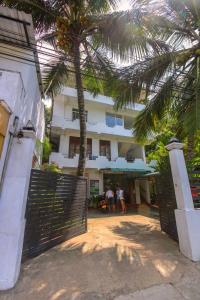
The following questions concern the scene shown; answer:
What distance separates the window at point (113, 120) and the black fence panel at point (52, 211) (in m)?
12.2

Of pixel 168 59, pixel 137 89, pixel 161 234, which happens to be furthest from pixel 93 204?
pixel 168 59

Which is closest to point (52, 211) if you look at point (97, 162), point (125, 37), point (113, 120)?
point (125, 37)

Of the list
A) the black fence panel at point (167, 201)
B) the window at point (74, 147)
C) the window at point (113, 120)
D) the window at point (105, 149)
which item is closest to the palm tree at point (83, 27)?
the black fence panel at point (167, 201)

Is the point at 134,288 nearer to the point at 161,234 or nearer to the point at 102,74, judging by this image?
the point at 161,234

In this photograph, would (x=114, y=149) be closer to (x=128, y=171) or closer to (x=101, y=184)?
(x=128, y=171)

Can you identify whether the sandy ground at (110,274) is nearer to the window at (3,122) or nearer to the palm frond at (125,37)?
the window at (3,122)

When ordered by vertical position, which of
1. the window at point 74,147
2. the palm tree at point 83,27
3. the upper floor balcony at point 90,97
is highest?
the upper floor balcony at point 90,97

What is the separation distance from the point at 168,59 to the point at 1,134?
21.3ft

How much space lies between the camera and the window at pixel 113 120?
1795 centimetres

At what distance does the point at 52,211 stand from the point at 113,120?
47.6 ft

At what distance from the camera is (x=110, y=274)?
11.2ft

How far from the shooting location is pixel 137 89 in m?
7.20

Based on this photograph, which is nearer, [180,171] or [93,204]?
[180,171]

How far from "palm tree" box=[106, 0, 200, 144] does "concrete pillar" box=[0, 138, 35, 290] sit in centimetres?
498
